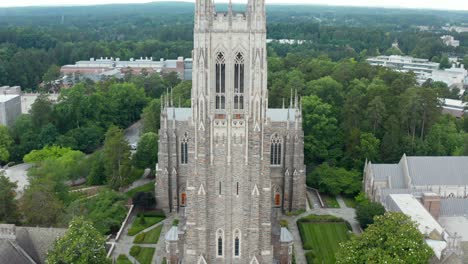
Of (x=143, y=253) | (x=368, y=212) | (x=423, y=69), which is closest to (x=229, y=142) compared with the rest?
(x=143, y=253)

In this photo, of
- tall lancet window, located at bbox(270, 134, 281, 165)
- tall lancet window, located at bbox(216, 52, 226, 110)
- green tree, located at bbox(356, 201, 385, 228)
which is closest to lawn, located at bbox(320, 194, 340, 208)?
green tree, located at bbox(356, 201, 385, 228)

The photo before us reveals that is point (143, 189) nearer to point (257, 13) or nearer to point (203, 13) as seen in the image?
point (203, 13)

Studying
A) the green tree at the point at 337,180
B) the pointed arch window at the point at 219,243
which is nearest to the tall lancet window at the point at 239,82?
the pointed arch window at the point at 219,243

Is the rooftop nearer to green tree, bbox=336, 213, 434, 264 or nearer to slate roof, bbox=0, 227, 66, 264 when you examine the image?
green tree, bbox=336, 213, 434, 264

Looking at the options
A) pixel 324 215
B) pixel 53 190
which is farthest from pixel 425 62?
pixel 53 190

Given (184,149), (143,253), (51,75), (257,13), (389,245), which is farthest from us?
(51,75)

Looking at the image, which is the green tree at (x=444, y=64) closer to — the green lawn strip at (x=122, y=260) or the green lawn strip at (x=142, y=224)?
the green lawn strip at (x=142, y=224)
